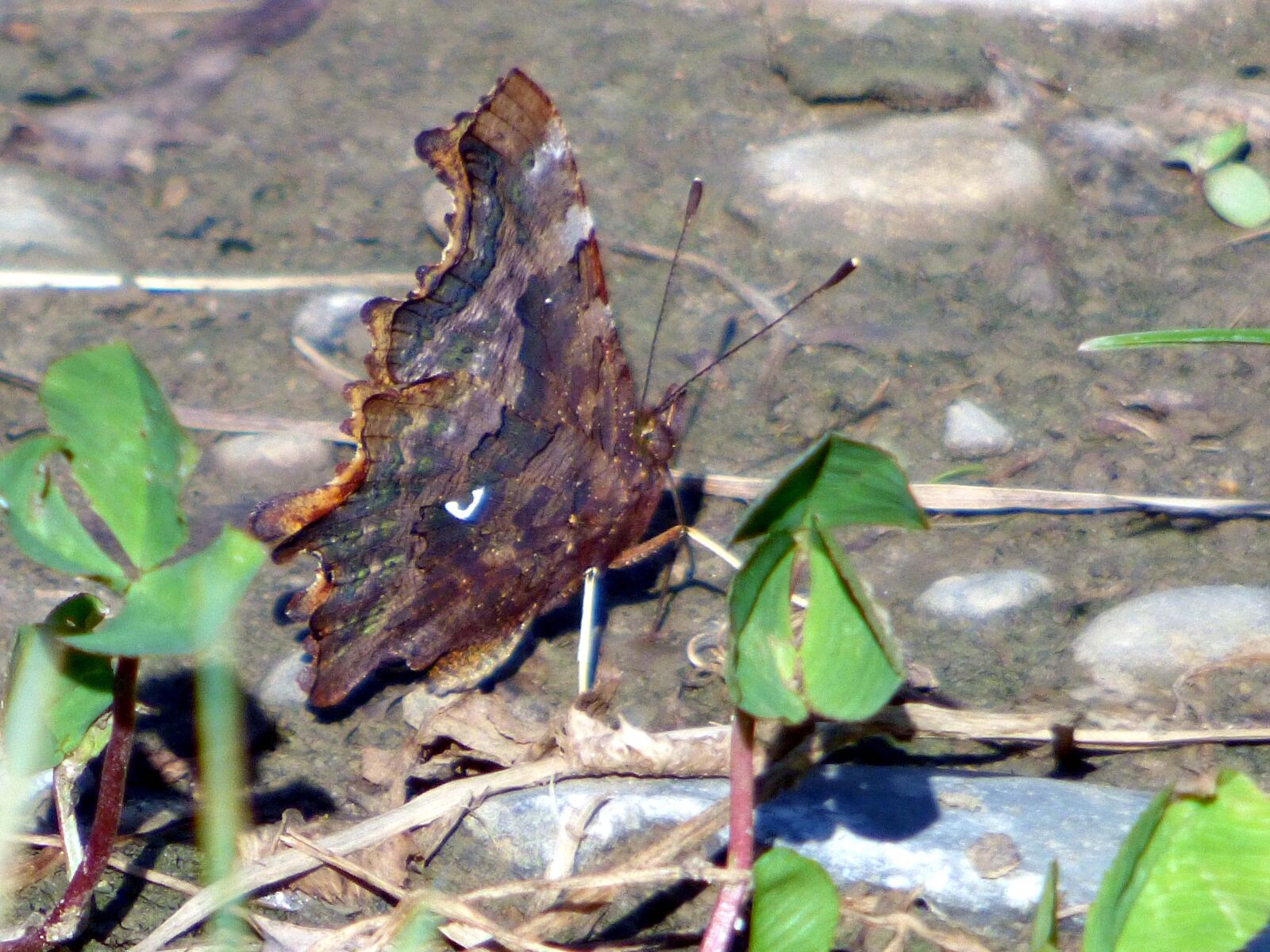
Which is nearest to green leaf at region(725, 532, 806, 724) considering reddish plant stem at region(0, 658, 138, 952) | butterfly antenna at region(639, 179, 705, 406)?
reddish plant stem at region(0, 658, 138, 952)

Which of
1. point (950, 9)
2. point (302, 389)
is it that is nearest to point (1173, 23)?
point (950, 9)

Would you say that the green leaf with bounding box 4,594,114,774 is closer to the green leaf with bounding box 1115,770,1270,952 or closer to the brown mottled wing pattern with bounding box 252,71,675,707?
the brown mottled wing pattern with bounding box 252,71,675,707

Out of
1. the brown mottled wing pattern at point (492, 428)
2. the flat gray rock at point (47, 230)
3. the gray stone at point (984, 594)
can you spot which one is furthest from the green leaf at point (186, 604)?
the flat gray rock at point (47, 230)

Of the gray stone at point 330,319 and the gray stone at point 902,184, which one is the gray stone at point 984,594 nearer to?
the gray stone at point 902,184

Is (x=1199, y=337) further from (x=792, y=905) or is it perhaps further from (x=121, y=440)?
(x=121, y=440)

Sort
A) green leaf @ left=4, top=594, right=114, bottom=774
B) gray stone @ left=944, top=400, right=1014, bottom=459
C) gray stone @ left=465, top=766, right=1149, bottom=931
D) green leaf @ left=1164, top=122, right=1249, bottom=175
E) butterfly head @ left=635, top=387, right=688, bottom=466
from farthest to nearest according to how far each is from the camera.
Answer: green leaf @ left=1164, top=122, right=1249, bottom=175, gray stone @ left=944, top=400, right=1014, bottom=459, butterfly head @ left=635, top=387, right=688, bottom=466, gray stone @ left=465, top=766, right=1149, bottom=931, green leaf @ left=4, top=594, right=114, bottom=774

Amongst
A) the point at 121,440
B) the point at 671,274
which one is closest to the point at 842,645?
the point at 121,440
